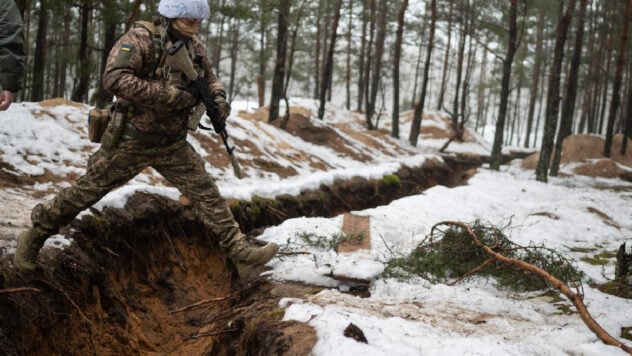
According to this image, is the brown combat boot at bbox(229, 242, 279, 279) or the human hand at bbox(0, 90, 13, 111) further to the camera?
the brown combat boot at bbox(229, 242, 279, 279)

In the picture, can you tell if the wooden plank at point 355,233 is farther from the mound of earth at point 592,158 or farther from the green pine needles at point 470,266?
the mound of earth at point 592,158

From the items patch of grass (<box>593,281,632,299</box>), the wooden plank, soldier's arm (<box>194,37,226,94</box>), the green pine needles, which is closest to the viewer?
soldier's arm (<box>194,37,226,94</box>)

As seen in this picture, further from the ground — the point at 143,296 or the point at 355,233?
the point at 355,233

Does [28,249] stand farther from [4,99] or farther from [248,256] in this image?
[248,256]

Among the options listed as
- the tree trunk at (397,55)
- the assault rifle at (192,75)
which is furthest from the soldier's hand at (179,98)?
the tree trunk at (397,55)

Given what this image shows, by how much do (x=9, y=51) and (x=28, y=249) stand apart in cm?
146

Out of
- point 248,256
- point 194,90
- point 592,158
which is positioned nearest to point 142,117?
point 194,90

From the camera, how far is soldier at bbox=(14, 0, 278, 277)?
330 cm

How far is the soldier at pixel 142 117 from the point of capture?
330cm

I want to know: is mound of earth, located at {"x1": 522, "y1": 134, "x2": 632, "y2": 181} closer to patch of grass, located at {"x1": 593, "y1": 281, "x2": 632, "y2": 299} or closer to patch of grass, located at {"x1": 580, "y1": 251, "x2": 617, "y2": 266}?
patch of grass, located at {"x1": 580, "y1": 251, "x2": 617, "y2": 266}

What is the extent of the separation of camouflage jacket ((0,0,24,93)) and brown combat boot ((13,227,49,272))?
108 centimetres

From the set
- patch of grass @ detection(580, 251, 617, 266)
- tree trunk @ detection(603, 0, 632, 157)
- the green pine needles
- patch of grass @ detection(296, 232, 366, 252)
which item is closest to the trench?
patch of grass @ detection(296, 232, 366, 252)

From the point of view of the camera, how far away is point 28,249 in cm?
333

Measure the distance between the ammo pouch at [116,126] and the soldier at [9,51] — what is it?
2.17 feet
